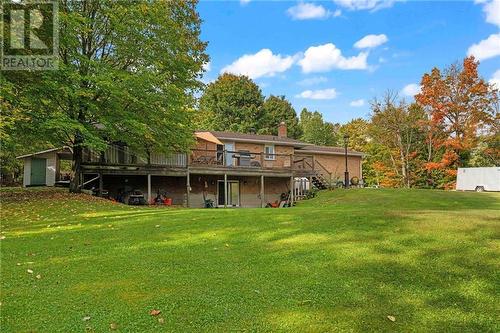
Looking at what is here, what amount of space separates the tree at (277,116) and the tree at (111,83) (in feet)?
106

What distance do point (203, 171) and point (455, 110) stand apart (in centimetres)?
2707

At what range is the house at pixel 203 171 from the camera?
68.6ft

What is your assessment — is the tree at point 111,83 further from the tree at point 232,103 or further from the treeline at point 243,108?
the tree at point 232,103

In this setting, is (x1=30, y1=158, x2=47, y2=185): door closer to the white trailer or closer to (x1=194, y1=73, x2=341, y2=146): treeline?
(x1=194, y1=73, x2=341, y2=146): treeline

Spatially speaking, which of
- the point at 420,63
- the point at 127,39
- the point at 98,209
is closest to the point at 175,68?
the point at 127,39

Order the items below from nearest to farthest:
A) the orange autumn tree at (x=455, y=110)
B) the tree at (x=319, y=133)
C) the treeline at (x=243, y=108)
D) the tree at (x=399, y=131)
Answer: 1. the orange autumn tree at (x=455, y=110)
2. the tree at (x=399, y=131)
3. the treeline at (x=243, y=108)
4. the tree at (x=319, y=133)

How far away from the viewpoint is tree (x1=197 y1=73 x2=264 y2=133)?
4931 cm

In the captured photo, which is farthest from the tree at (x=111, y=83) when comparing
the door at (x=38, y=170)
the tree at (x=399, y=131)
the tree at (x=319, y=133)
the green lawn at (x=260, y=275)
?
the tree at (x=319, y=133)

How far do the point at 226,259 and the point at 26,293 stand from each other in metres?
2.83

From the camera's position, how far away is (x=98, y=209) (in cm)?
1330

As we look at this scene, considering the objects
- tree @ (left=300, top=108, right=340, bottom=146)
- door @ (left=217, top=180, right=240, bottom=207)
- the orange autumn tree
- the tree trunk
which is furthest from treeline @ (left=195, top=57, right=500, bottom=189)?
the tree trunk

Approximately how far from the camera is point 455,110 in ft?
119

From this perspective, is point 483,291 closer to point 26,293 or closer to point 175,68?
point 26,293

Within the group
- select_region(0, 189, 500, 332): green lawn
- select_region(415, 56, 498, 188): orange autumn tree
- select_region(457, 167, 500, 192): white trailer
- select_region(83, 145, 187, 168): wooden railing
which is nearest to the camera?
select_region(0, 189, 500, 332): green lawn
